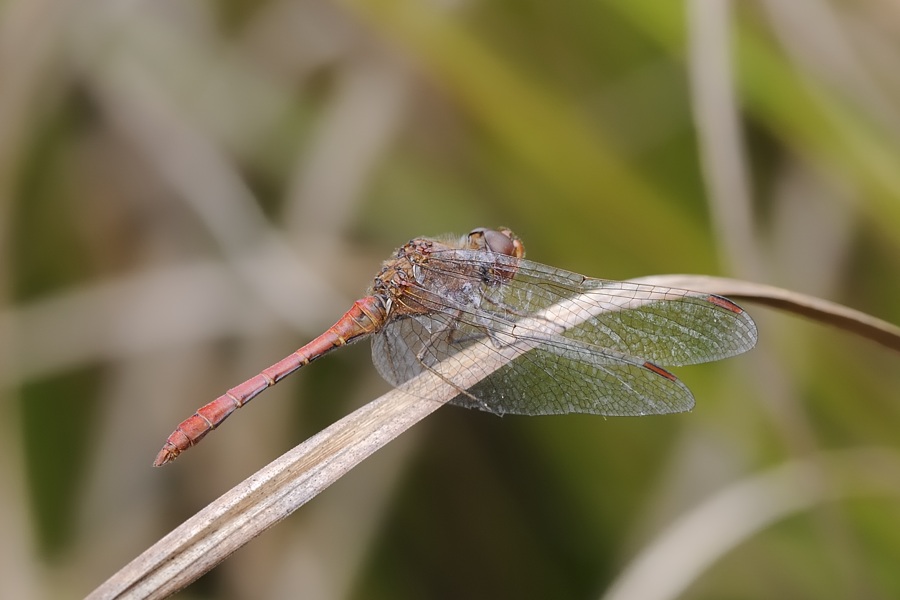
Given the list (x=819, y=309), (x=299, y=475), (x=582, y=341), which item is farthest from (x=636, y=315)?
(x=299, y=475)

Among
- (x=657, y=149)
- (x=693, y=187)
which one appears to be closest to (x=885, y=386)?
(x=693, y=187)

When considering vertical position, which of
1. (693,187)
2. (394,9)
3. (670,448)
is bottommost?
(670,448)

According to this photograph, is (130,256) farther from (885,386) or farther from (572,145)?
(885,386)

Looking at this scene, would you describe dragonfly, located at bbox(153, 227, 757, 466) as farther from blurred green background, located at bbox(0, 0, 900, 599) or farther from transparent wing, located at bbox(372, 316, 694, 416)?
blurred green background, located at bbox(0, 0, 900, 599)

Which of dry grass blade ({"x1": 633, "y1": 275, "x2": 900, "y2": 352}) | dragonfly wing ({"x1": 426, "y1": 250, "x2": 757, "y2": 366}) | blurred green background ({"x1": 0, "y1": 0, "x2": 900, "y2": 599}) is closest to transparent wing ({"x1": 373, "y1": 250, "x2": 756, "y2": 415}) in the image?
dragonfly wing ({"x1": 426, "y1": 250, "x2": 757, "y2": 366})

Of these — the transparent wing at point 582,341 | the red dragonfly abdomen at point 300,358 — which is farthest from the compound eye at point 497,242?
the red dragonfly abdomen at point 300,358

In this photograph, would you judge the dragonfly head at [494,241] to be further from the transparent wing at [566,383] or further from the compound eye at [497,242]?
the transparent wing at [566,383]

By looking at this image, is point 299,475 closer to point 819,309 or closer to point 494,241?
point 819,309
